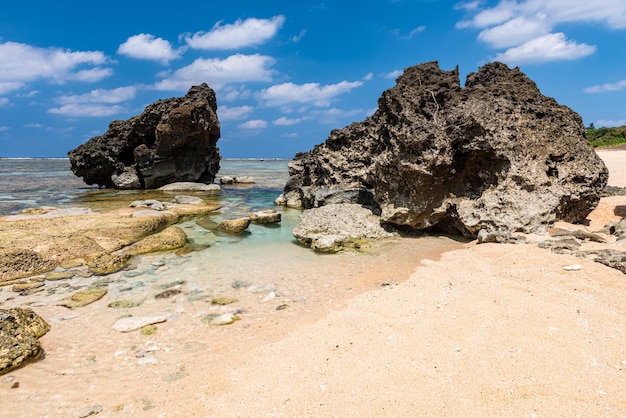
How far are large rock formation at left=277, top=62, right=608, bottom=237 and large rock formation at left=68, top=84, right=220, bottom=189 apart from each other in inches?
814

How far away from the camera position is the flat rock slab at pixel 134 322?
566 cm

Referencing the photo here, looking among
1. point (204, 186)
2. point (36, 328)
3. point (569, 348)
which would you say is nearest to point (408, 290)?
point (569, 348)

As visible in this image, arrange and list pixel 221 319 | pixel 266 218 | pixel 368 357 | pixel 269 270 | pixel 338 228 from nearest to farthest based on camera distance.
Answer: pixel 368 357
pixel 221 319
pixel 269 270
pixel 338 228
pixel 266 218

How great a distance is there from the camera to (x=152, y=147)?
99.5ft

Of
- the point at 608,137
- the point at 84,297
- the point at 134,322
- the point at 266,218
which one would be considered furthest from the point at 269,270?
the point at 608,137

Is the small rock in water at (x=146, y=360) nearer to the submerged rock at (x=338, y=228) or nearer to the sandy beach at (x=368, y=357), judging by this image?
the sandy beach at (x=368, y=357)

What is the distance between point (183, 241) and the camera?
37.3 feet

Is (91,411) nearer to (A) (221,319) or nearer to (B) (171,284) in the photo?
(A) (221,319)

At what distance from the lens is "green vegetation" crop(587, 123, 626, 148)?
47906 millimetres

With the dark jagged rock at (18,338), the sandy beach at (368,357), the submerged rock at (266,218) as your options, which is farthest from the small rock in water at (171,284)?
the submerged rock at (266,218)

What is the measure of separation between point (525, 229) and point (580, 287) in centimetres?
410

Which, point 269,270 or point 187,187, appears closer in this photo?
point 269,270

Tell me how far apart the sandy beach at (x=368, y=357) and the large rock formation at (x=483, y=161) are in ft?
12.4

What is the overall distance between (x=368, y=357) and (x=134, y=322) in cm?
394
